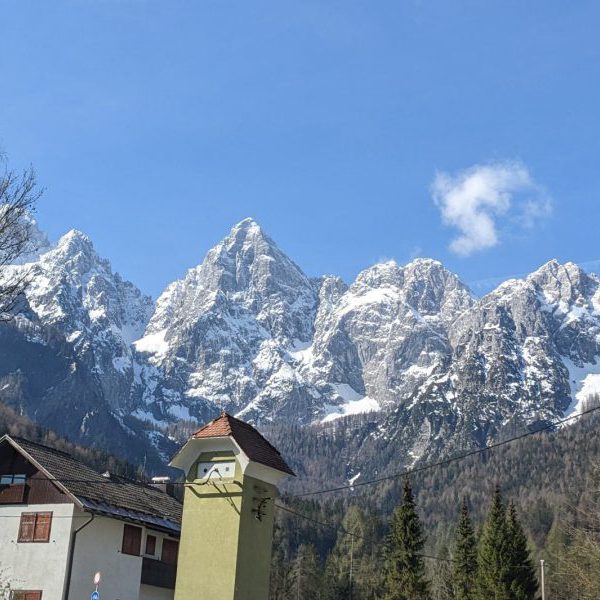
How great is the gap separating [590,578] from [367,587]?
308 feet

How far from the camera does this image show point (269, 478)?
4181cm

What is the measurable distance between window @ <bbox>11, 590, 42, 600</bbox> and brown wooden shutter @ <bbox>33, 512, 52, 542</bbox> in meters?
2.61

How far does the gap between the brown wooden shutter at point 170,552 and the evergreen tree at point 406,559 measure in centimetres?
3125

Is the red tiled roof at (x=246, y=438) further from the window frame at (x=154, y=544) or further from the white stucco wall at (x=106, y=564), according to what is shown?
the window frame at (x=154, y=544)

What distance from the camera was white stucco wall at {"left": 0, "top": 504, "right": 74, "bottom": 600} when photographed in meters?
48.0

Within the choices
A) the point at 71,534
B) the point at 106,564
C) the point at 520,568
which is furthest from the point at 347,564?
the point at 71,534

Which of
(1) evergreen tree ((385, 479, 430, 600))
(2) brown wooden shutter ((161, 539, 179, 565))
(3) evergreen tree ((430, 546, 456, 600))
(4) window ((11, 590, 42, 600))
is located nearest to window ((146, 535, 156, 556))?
(2) brown wooden shutter ((161, 539, 179, 565))

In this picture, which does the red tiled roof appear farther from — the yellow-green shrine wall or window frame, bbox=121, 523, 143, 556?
window frame, bbox=121, 523, 143, 556

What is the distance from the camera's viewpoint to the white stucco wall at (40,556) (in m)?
48.0

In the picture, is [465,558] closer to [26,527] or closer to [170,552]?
[170,552]

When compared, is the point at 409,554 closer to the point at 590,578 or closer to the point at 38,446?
the point at 38,446

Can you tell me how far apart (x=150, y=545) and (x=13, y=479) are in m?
8.42

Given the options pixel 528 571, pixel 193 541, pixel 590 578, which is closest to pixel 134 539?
pixel 193 541

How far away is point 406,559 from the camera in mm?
83625
